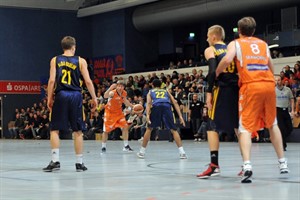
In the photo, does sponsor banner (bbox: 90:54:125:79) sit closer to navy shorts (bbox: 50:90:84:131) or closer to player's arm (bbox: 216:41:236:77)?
navy shorts (bbox: 50:90:84:131)

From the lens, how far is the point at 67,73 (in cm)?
1083

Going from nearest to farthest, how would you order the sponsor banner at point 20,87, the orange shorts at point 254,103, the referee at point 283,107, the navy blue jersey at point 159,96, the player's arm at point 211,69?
1. the orange shorts at point 254,103
2. the player's arm at point 211,69
3. the navy blue jersey at point 159,96
4. the referee at point 283,107
5. the sponsor banner at point 20,87

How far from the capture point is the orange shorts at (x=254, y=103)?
8508 millimetres

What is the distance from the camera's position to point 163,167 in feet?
37.8

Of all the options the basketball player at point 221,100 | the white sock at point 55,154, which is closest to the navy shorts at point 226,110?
the basketball player at point 221,100

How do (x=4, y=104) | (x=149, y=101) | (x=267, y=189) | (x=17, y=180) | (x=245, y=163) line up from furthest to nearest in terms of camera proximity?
(x=4, y=104), (x=149, y=101), (x=17, y=180), (x=245, y=163), (x=267, y=189)

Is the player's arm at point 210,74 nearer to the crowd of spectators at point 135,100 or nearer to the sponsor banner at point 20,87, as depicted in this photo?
the crowd of spectators at point 135,100

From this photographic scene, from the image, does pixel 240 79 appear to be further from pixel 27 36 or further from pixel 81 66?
pixel 27 36

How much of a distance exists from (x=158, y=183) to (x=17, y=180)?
Result: 2.17 m

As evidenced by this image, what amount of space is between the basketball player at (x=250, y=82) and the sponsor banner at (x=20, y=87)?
34.7 m

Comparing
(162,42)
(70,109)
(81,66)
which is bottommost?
(70,109)

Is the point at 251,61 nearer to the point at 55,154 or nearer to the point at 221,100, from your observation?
the point at 221,100

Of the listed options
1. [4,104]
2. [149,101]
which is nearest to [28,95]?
[4,104]

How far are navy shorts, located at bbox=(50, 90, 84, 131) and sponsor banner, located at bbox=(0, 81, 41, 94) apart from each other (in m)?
31.9
